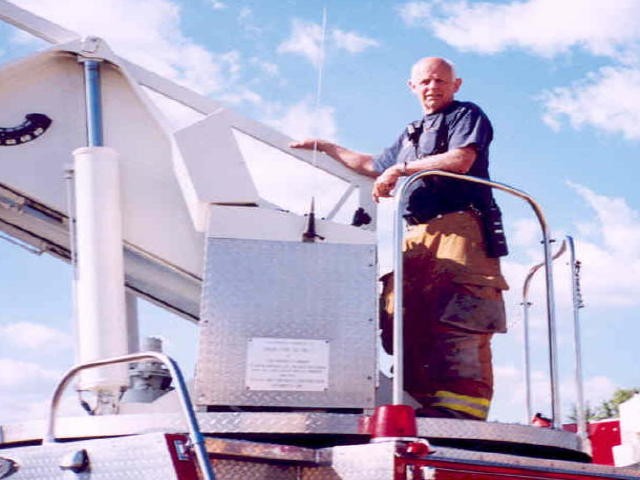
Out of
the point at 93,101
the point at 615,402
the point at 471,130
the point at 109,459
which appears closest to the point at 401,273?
the point at 471,130

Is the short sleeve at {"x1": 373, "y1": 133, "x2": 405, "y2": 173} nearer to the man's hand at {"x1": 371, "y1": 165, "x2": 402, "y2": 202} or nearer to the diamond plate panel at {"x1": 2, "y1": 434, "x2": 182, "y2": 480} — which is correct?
the man's hand at {"x1": 371, "y1": 165, "x2": 402, "y2": 202}

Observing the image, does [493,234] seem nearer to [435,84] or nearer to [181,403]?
[435,84]

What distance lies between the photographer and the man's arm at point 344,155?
221 inches

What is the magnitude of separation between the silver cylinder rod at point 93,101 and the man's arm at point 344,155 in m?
1.04

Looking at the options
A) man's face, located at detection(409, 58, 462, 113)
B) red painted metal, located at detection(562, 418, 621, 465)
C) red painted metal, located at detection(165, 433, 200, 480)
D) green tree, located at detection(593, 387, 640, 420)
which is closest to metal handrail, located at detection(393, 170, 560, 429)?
man's face, located at detection(409, 58, 462, 113)

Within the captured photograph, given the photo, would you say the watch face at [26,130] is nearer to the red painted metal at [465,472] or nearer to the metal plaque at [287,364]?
the metal plaque at [287,364]

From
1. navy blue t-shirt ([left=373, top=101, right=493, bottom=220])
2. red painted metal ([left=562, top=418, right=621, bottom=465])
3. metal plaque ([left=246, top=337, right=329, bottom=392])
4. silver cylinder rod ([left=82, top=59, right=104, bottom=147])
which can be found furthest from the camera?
red painted metal ([left=562, top=418, right=621, bottom=465])

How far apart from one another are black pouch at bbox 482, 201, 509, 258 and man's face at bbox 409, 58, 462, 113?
635 millimetres

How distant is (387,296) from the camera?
507cm

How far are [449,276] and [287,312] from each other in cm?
86

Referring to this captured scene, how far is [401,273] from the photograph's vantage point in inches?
162

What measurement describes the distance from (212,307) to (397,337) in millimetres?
887

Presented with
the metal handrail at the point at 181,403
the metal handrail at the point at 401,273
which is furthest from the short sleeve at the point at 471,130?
the metal handrail at the point at 181,403

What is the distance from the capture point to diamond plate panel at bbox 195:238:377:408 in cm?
440
